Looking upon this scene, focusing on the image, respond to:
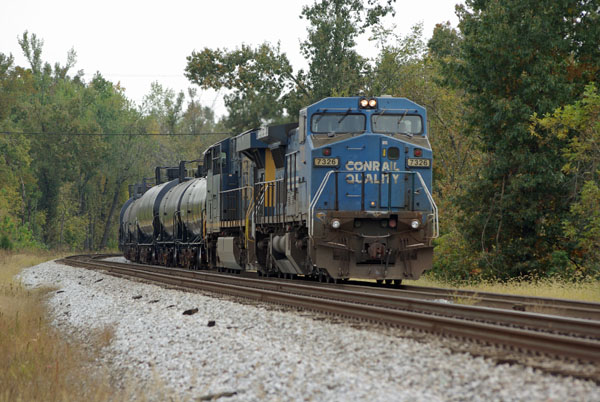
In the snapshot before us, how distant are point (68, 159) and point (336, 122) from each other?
49767mm

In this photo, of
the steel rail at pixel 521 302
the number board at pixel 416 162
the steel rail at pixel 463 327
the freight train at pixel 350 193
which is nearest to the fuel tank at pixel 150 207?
the freight train at pixel 350 193

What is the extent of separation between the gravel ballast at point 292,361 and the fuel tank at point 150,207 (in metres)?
19.9

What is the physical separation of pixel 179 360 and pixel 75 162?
2239 inches

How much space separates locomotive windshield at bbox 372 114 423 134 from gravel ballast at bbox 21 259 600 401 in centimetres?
568

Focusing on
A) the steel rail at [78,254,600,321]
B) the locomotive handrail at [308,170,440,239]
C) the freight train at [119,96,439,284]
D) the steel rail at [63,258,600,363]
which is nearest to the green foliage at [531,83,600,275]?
the freight train at [119,96,439,284]

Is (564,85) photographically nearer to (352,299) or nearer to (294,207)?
(294,207)

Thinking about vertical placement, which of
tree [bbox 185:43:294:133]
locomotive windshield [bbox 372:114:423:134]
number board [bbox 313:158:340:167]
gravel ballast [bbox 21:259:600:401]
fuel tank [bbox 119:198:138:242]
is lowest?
gravel ballast [bbox 21:259:600:401]

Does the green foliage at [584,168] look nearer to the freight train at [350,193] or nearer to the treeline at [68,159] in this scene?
the freight train at [350,193]

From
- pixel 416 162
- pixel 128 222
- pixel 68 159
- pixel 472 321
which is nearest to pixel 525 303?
pixel 472 321

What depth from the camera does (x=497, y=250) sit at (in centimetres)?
1902

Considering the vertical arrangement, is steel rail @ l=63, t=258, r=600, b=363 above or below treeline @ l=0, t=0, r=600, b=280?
below

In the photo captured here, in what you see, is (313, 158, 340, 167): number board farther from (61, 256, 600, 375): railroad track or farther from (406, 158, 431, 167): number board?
(61, 256, 600, 375): railroad track

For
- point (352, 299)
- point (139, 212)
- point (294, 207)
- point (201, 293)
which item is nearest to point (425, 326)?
point (352, 299)

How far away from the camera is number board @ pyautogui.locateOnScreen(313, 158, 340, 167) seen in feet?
50.2
